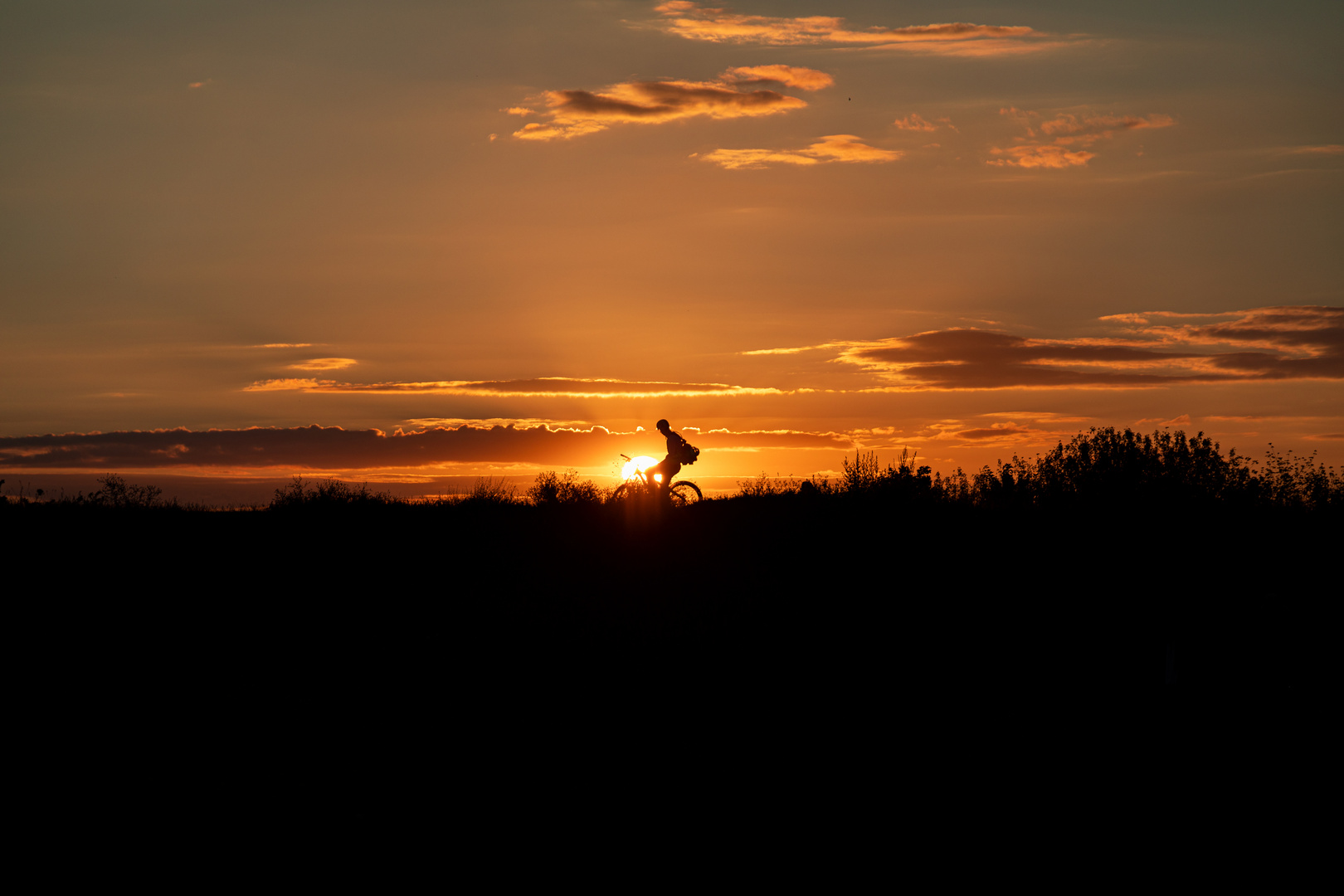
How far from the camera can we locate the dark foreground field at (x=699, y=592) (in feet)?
50.9

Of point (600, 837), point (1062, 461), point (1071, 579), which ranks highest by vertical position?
point (1062, 461)

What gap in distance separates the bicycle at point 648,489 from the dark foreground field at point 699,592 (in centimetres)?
42

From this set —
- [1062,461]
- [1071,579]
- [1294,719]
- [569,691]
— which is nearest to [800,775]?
→ [569,691]

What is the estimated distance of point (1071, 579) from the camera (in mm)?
20844

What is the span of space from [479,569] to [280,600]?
14.2 feet

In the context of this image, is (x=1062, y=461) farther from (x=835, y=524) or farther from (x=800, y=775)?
(x=800, y=775)

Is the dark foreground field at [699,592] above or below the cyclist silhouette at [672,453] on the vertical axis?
below

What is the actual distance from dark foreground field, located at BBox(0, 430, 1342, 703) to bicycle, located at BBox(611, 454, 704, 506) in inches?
16.4

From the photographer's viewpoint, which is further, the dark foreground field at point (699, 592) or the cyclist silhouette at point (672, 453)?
the cyclist silhouette at point (672, 453)

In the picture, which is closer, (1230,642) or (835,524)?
(1230,642)

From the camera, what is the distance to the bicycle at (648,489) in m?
25.4

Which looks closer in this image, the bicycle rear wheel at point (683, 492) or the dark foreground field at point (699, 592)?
the dark foreground field at point (699, 592)

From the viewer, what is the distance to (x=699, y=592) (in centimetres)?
2053

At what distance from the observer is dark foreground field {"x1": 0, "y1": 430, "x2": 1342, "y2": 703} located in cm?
1551
